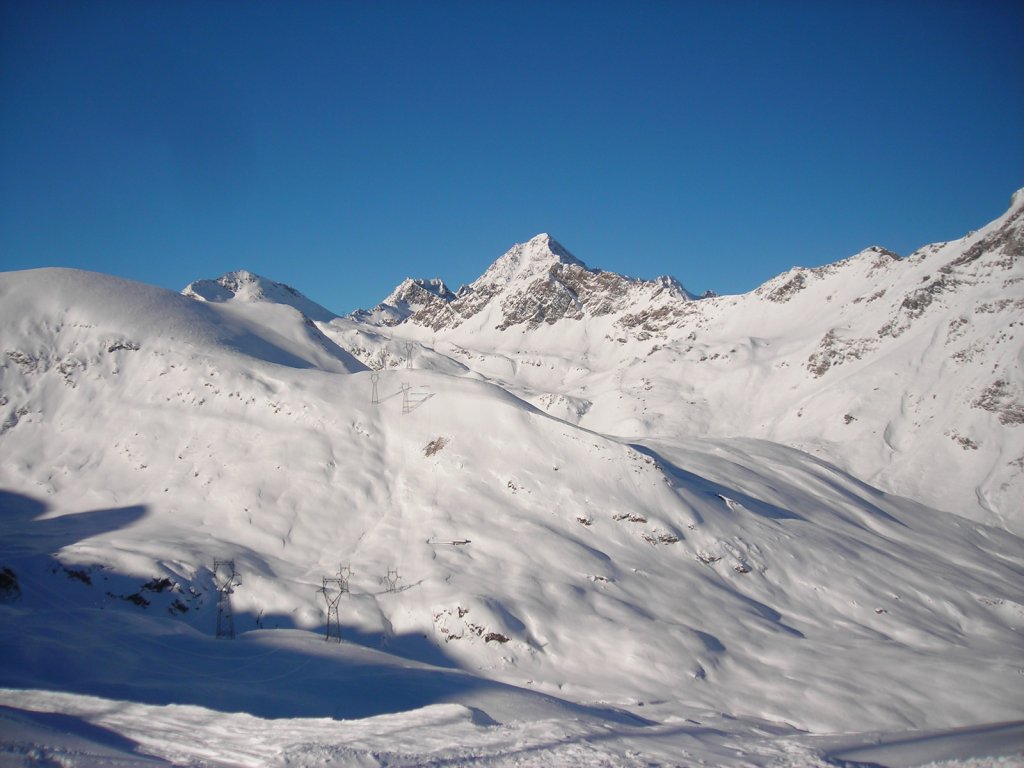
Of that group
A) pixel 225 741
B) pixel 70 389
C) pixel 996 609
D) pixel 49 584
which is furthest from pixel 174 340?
pixel 996 609

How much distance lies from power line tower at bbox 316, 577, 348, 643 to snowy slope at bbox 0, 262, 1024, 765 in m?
0.65

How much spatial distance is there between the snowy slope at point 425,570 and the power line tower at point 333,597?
0.65m

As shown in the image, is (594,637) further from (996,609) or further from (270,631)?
(996,609)

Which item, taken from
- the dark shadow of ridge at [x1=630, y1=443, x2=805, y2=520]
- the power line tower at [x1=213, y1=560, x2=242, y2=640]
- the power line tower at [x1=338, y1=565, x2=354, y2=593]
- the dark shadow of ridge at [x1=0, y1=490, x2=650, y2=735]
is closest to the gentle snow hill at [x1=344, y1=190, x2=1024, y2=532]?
the dark shadow of ridge at [x1=630, y1=443, x2=805, y2=520]

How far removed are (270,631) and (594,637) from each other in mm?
15196

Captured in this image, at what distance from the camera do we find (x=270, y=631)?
2698 cm

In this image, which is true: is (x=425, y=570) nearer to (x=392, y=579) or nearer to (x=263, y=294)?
(x=392, y=579)

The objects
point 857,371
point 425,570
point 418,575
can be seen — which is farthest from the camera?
point 857,371

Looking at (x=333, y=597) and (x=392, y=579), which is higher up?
(x=392, y=579)

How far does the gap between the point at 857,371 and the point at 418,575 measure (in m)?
97.2

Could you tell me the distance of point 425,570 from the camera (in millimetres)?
36125

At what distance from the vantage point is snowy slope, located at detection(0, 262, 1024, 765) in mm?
17188

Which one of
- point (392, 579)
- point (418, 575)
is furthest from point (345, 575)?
point (418, 575)

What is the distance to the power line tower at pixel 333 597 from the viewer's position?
30.6 m
